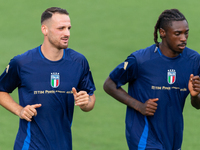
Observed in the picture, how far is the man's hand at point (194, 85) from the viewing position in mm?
5805

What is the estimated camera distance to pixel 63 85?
5797mm

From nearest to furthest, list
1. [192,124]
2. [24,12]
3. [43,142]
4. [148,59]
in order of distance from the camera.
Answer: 1. [43,142]
2. [148,59]
3. [192,124]
4. [24,12]

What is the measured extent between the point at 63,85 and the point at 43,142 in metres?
0.65

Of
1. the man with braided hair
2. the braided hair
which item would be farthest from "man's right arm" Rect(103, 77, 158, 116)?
the braided hair

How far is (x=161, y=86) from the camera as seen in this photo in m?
6.05

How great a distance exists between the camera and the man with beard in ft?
18.8

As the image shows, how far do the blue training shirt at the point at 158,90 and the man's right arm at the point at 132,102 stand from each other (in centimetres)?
9

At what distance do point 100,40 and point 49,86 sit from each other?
661cm

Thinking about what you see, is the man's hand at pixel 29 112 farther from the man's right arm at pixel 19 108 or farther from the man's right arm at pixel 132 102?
the man's right arm at pixel 132 102

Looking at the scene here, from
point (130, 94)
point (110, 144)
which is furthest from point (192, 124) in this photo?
point (130, 94)

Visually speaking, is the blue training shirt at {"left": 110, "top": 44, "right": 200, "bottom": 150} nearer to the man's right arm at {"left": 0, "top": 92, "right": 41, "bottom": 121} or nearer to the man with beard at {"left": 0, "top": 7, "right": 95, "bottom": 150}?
the man with beard at {"left": 0, "top": 7, "right": 95, "bottom": 150}

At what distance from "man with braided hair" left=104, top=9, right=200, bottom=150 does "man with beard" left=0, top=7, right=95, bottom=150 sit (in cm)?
55

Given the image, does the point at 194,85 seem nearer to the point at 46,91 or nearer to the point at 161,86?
the point at 161,86

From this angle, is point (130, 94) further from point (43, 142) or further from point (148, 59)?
point (43, 142)
